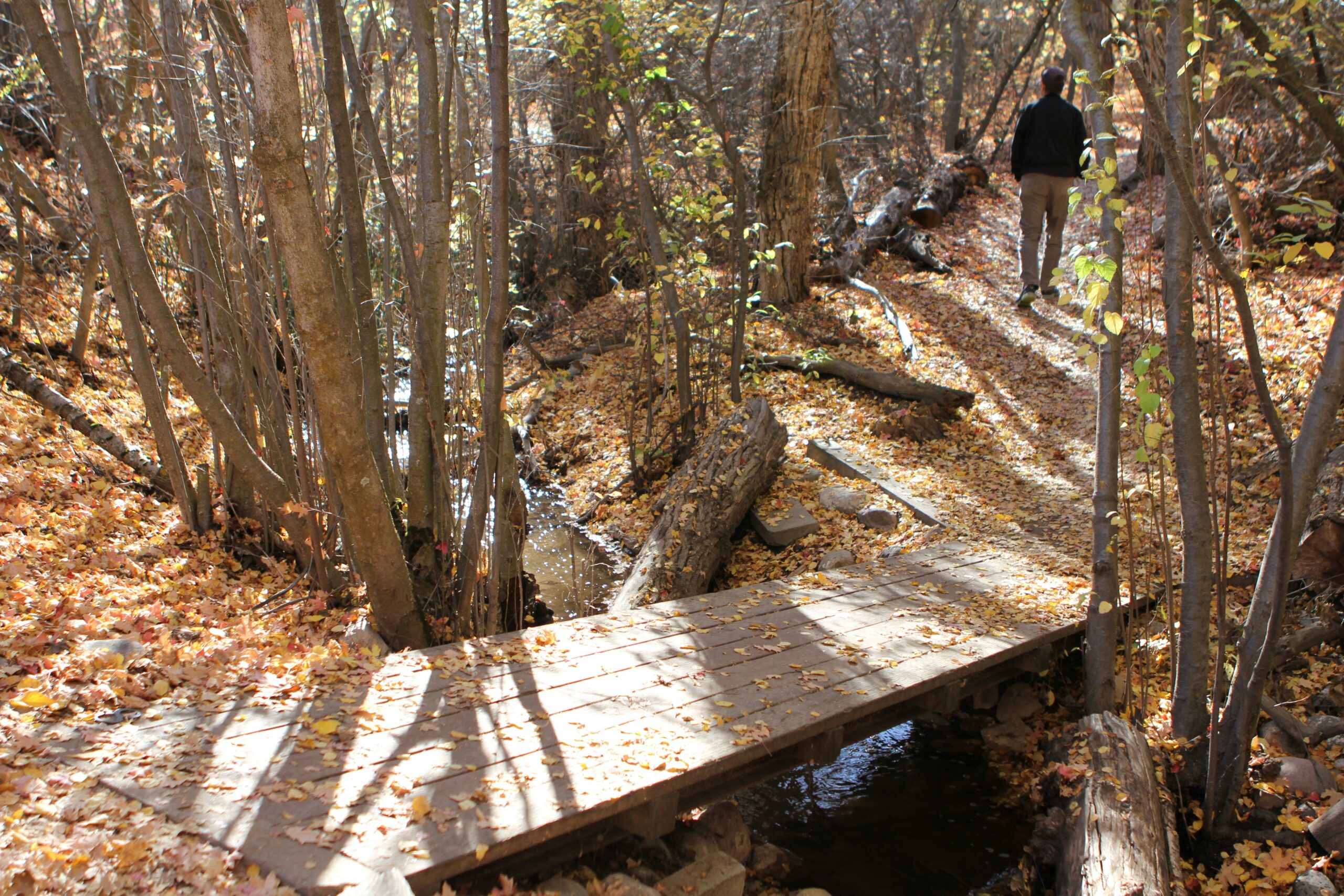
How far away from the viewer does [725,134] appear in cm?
770

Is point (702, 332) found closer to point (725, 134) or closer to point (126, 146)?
point (725, 134)

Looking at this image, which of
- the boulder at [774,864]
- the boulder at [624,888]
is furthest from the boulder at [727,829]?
the boulder at [624,888]

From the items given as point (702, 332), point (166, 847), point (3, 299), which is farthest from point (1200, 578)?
point (3, 299)

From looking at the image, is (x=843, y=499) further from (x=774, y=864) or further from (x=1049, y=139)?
(x=1049, y=139)

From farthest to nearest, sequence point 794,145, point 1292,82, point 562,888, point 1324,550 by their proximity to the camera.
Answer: point 794,145, point 1324,550, point 1292,82, point 562,888

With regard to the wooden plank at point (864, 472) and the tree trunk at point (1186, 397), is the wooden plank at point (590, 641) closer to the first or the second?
the wooden plank at point (864, 472)

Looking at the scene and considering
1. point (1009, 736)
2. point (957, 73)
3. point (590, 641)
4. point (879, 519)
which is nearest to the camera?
point (590, 641)

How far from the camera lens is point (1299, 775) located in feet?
12.1

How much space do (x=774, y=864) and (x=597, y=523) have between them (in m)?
4.65

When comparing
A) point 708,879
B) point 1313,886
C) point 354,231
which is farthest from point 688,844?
point 354,231

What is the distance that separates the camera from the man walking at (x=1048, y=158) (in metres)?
8.91

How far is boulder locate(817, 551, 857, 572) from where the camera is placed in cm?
632

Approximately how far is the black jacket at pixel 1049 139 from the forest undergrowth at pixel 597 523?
1560 mm

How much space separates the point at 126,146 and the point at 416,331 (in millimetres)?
4433
